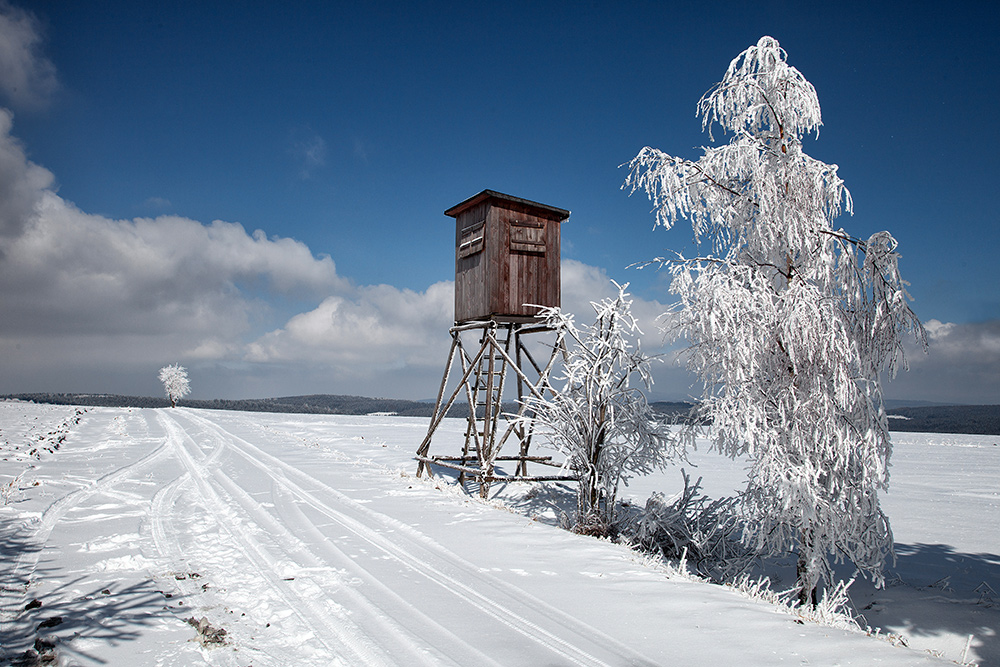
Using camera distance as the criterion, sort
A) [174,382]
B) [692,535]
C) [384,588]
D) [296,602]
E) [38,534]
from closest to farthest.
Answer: [296,602], [384,588], [38,534], [692,535], [174,382]

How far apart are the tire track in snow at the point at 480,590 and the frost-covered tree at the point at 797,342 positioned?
326 cm

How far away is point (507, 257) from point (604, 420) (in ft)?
16.9

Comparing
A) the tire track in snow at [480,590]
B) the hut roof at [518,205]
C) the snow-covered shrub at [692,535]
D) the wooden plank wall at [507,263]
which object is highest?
the hut roof at [518,205]

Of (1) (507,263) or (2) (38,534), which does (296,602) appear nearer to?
(2) (38,534)

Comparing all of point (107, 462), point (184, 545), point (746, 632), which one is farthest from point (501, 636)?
point (107, 462)

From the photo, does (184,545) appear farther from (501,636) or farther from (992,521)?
(992,521)

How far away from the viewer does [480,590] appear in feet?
18.9

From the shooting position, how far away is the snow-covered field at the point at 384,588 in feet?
14.3

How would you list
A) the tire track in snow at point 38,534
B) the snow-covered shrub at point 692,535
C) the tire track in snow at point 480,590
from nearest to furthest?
the tire track in snow at point 480,590 → the tire track in snow at point 38,534 → the snow-covered shrub at point 692,535

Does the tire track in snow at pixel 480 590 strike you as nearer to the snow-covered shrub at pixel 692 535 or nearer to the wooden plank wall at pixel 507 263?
the snow-covered shrub at pixel 692 535

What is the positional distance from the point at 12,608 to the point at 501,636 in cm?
451

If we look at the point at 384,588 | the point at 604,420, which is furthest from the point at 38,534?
the point at 604,420

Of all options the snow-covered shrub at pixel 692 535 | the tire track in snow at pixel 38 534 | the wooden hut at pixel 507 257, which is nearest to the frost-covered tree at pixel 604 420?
the snow-covered shrub at pixel 692 535

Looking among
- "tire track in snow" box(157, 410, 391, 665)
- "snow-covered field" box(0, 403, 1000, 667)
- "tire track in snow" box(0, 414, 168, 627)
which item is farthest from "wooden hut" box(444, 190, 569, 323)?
"tire track in snow" box(0, 414, 168, 627)
